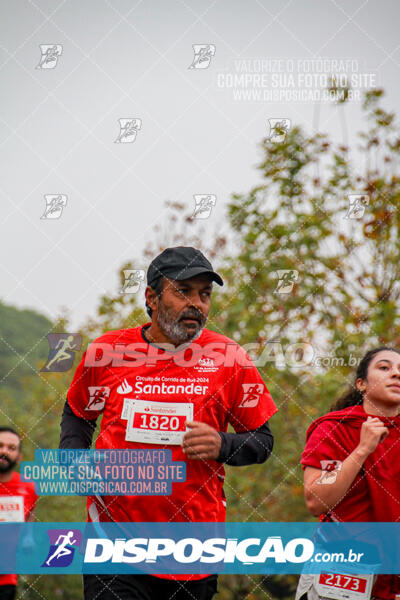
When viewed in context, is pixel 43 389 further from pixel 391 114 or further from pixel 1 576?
pixel 391 114

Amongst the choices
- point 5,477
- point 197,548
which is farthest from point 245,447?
point 5,477

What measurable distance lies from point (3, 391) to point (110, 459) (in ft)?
24.1

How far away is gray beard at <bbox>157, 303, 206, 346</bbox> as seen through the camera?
2865mm

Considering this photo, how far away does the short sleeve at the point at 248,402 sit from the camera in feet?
9.28

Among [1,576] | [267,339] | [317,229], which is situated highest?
[317,229]

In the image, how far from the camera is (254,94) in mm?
4461

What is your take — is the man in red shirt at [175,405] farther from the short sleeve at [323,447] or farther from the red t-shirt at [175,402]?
the short sleeve at [323,447]

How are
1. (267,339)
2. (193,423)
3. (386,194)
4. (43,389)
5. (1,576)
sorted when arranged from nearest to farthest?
(193,423) < (1,576) < (386,194) < (267,339) < (43,389)

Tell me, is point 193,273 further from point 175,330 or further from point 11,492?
point 11,492

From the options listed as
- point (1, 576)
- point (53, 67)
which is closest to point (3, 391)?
point (1, 576)

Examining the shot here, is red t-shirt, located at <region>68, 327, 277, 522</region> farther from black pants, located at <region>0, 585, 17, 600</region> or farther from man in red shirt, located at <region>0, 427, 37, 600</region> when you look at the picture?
black pants, located at <region>0, 585, 17, 600</region>

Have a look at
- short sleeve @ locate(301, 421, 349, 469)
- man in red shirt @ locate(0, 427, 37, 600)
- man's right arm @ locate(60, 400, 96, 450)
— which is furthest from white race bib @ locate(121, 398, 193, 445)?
man in red shirt @ locate(0, 427, 37, 600)

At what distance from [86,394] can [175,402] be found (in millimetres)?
389

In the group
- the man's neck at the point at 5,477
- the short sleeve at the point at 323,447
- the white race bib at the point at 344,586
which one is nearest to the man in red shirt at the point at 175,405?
the short sleeve at the point at 323,447
